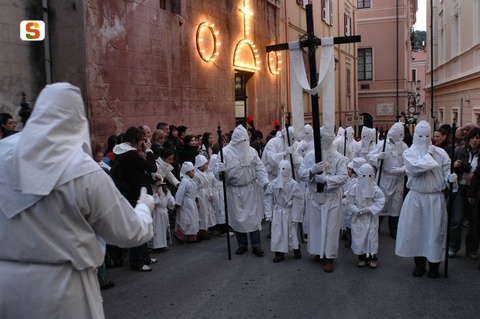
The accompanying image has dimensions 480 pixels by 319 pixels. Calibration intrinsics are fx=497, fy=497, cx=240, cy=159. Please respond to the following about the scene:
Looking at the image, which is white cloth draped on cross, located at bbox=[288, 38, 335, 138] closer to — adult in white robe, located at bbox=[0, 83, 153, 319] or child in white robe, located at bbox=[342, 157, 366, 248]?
child in white robe, located at bbox=[342, 157, 366, 248]

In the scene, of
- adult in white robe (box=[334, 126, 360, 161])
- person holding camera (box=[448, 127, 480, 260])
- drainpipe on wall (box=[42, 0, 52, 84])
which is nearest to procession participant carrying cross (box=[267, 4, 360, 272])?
person holding camera (box=[448, 127, 480, 260])

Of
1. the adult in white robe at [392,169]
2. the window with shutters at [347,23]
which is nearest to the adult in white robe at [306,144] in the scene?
the adult in white robe at [392,169]

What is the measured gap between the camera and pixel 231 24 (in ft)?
54.7

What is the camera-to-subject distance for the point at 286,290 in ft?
20.7

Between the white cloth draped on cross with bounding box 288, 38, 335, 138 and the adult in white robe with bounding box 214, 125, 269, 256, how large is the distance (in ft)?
3.21

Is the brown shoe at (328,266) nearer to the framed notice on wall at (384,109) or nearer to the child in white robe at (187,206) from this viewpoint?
the child in white robe at (187,206)

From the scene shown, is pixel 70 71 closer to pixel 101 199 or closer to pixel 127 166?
pixel 127 166

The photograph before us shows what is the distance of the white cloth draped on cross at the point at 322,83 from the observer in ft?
23.7

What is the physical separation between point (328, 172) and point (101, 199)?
4.97 meters

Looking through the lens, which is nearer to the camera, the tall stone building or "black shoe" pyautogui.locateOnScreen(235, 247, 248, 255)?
Answer: "black shoe" pyautogui.locateOnScreen(235, 247, 248, 255)

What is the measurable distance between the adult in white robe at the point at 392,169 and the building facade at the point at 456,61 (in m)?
6.71

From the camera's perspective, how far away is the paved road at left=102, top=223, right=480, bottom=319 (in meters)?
5.59

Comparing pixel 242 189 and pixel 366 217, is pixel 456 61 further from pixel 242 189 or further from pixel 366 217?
pixel 242 189

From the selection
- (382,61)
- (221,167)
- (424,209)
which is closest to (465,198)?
(424,209)
